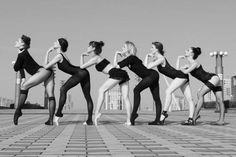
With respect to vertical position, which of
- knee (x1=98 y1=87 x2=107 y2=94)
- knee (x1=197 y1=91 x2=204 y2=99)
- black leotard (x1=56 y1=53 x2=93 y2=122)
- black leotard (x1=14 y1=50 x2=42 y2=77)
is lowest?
knee (x1=197 y1=91 x2=204 y2=99)

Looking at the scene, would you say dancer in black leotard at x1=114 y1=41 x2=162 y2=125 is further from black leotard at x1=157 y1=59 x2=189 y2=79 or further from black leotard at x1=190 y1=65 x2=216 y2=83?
black leotard at x1=190 y1=65 x2=216 y2=83

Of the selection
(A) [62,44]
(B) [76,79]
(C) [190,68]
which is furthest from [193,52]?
(A) [62,44]

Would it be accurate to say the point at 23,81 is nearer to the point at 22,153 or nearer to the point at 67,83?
the point at 67,83

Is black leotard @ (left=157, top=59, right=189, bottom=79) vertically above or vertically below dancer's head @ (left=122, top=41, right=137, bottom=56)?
below

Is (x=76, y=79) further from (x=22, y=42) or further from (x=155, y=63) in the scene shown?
(x=155, y=63)

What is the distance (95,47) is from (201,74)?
2.99 m

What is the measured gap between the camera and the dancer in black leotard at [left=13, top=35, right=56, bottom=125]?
9.07 metres

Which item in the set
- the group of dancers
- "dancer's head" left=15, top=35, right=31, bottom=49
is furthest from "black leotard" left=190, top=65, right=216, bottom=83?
"dancer's head" left=15, top=35, right=31, bottom=49

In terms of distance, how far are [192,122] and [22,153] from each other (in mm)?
6256

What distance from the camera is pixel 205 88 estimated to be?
9.62 m

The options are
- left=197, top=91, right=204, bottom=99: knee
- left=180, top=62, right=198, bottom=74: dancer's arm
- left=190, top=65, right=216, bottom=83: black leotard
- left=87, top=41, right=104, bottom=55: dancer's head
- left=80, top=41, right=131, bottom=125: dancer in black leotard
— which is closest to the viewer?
left=80, top=41, right=131, bottom=125: dancer in black leotard

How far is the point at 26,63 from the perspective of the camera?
911 centimetres

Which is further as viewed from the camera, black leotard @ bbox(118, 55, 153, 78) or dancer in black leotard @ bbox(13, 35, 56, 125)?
black leotard @ bbox(118, 55, 153, 78)

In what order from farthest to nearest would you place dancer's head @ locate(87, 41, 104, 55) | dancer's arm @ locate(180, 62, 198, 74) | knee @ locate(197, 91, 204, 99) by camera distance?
1. knee @ locate(197, 91, 204, 99)
2. dancer's arm @ locate(180, 62, 198, 74)
3. dancer's head @ locate(87, 41, 104, 55)
